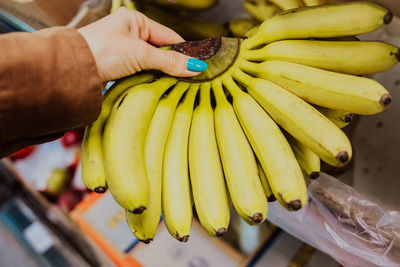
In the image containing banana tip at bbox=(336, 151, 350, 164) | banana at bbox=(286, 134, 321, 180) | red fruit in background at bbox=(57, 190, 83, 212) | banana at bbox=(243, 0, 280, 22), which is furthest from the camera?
red fruit in background at bbox=(57, 190, 83, 212)

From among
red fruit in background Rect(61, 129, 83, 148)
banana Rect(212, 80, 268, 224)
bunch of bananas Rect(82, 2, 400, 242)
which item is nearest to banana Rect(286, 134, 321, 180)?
bunch of bananas Rect(82, 2, 400, 242)

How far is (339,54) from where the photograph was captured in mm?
589

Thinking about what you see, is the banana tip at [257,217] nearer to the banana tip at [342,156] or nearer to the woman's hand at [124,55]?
the banana tip at [342,156]

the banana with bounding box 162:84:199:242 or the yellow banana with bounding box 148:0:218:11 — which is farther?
the yellow banana with bounding box 148:0:218:11

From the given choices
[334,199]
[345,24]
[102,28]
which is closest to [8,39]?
[102,28]

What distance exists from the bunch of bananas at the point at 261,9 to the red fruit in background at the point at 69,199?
107cm

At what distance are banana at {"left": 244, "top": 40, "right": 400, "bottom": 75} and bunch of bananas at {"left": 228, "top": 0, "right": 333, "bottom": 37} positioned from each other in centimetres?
20

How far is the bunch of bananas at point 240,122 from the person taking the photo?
54 centimetres

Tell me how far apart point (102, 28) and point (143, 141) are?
0.81ft

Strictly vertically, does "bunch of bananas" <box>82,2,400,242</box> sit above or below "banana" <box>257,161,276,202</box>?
above

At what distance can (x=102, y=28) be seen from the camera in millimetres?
634

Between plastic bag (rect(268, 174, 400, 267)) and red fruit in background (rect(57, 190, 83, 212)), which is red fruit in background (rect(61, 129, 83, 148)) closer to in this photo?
red fruit in background (rect(57, 190, 83, 212))

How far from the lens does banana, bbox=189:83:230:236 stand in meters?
0.56

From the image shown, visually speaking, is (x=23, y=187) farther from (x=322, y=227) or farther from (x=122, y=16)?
(x=322, y=227)
